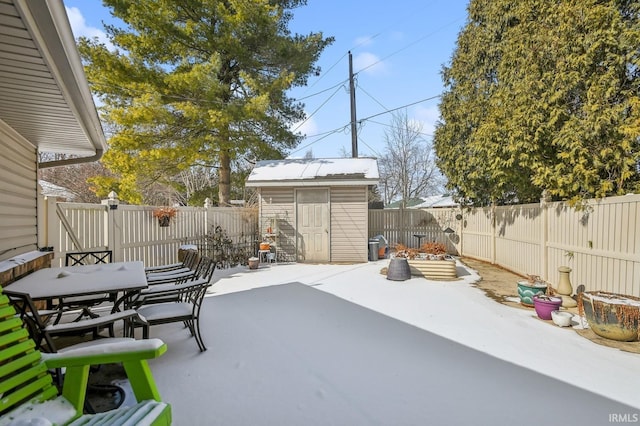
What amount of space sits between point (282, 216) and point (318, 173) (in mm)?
1590

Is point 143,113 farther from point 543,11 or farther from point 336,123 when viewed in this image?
point 543,11

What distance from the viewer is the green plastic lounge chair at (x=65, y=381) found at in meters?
1.50

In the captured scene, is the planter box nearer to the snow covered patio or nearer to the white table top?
the snow covered patio

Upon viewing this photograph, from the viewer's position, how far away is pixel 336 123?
1573 centimetres

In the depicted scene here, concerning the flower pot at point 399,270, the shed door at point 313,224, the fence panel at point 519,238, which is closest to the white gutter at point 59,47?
the flower pot at point 399,270

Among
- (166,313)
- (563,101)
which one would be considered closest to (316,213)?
(563,101)

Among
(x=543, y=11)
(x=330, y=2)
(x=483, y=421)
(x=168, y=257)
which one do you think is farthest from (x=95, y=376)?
(x=330, y=2)

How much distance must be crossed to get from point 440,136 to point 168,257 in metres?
8.40

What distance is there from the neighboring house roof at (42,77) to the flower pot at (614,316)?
5.05 metres

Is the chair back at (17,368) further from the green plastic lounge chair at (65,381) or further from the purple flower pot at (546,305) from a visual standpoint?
the purple flower pot at (546,305)

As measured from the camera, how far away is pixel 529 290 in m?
4.74

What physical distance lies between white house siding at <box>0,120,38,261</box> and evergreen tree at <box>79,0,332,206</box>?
5.75m

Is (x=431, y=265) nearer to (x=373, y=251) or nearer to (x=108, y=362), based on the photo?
(x=373, y=251)

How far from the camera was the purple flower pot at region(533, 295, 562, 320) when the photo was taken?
4.10m
